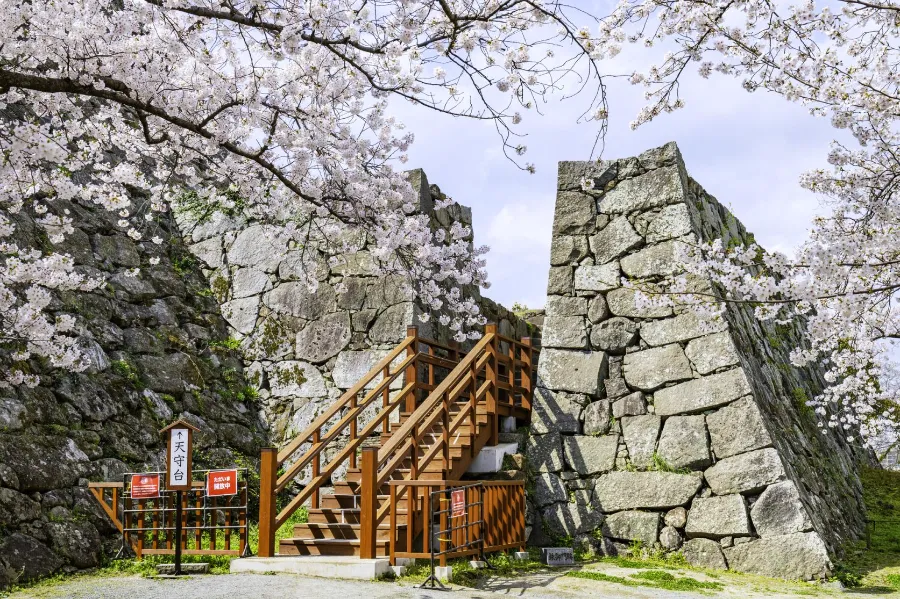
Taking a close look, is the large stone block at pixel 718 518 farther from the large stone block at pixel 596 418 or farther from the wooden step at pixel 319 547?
the wooden step at pixel 319 547

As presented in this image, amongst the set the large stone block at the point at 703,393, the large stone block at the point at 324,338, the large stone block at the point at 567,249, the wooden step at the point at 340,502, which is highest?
the large stone block at the point at 567,249

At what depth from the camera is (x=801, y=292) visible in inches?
223

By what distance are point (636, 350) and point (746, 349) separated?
1277mm

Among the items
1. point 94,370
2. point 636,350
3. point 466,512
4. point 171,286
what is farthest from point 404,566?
point 171,286

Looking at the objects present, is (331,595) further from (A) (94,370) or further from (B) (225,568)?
(A) (94,370)

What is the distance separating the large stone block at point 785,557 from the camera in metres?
7.52

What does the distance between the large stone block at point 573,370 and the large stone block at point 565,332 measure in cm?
8

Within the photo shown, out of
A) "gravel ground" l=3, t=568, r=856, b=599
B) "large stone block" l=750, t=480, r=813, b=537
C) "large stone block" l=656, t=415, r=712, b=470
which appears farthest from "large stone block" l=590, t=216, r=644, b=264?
"gravel ground" l=3, t=568, r=856, b=599

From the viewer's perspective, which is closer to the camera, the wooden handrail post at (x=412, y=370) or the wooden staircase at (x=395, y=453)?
the wooden staircase at (x=395, y=453)

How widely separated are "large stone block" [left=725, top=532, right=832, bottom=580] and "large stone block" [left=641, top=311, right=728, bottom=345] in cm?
221

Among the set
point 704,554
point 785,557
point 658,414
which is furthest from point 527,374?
point 785,557

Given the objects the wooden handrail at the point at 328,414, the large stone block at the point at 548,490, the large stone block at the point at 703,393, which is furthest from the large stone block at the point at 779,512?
the wooden handrail at the point at 328,414

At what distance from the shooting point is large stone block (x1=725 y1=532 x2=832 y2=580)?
7.52m

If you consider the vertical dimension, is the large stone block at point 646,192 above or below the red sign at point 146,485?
above
